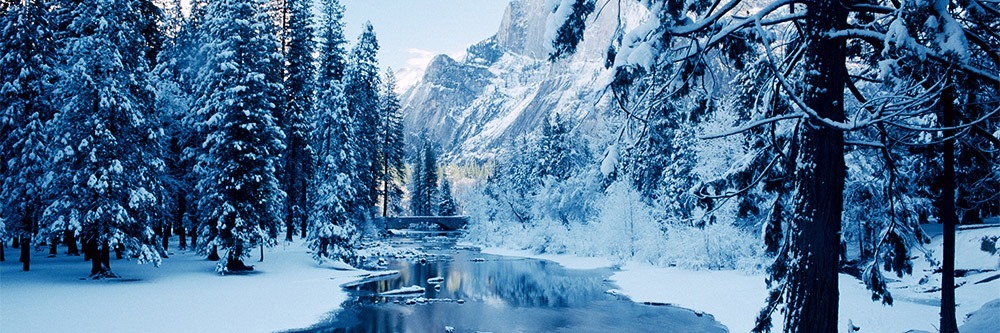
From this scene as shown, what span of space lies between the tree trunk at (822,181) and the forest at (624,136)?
0.02 metres

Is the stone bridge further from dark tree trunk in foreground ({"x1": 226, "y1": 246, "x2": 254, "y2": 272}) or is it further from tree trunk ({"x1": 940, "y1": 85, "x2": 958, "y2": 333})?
tree trunk ({"x1": 940, "y1": 85, "x2": 958, "y2": 333})

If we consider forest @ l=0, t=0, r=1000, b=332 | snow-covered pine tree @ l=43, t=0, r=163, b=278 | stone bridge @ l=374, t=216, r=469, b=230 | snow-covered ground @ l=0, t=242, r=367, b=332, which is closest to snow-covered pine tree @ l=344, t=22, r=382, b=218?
forest @ l=0, t=0, r=1000, b=332

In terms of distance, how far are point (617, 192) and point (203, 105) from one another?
2439 centimetres

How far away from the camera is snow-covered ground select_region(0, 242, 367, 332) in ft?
48.4

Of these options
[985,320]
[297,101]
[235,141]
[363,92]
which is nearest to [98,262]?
[235,141]

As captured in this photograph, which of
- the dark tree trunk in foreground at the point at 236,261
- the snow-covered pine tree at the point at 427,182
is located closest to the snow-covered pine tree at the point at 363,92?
the dark tree trunk in foreground at the point at 236,261

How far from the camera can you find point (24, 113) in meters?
23.2

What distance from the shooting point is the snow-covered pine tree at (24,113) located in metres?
22.3

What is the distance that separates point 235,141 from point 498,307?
13026mm

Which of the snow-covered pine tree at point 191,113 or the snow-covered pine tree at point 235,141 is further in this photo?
the snow-covered pine tree at point 191,113

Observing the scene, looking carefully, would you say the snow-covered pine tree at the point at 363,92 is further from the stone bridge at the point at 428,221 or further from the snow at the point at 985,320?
the stone bridge at the point at 428,221

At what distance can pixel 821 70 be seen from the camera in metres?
5.99

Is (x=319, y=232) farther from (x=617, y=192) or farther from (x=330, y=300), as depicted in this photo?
(x=617, y=192)

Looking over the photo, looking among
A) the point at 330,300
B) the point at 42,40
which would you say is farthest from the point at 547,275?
the point at 42,40
